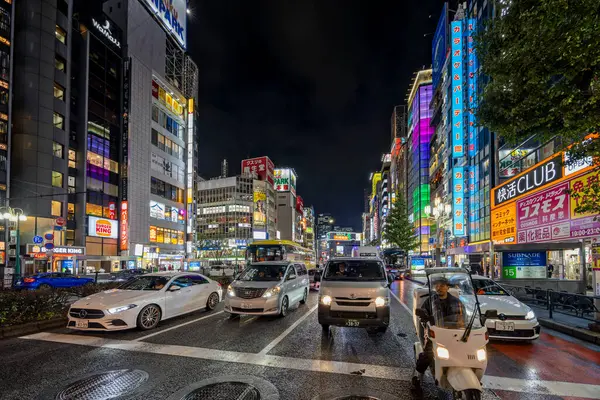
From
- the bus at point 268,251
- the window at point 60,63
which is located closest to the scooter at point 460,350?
the bus at point 268,251

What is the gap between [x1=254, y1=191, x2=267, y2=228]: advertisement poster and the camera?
377 ft

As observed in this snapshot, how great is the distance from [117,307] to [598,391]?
1001 centimetres

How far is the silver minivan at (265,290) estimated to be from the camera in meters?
10.8

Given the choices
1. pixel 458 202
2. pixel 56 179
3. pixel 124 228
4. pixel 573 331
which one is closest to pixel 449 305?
pixel 573 331

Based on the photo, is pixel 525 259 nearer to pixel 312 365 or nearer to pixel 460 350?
pixel 312 365

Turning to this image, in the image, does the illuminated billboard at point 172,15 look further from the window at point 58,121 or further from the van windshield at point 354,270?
the van windshield at point 354,270

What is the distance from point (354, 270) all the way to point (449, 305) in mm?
5696

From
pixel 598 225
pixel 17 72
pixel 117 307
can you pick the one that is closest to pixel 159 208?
pixel 17 72

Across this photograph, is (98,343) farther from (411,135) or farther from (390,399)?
(411,135)

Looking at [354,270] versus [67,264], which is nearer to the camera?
[354,270]

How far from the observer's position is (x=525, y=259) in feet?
68.7

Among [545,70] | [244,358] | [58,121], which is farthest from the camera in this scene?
[58,121]

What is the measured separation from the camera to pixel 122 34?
53.4 metres

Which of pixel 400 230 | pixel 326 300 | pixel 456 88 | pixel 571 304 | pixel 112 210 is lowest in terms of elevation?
pixel 571 304
